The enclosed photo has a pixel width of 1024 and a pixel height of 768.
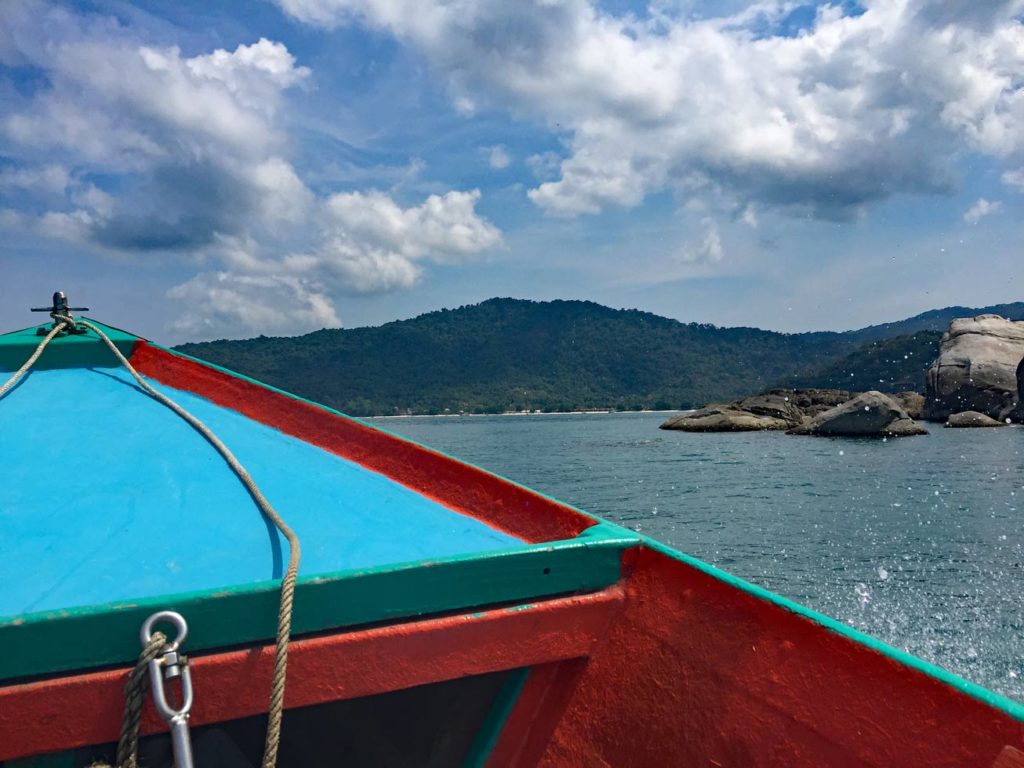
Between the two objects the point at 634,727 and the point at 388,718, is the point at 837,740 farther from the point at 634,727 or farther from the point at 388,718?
the point at 388,718

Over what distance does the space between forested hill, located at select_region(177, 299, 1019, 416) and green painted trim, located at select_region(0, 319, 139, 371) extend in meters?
99.6

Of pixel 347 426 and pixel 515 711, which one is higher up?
pixel 347 426

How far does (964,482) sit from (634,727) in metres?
19.8

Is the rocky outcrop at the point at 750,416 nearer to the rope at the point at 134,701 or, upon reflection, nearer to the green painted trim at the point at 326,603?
the green painted trim at the point at 326,603

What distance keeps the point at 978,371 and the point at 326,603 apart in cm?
5175

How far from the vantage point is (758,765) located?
160 cm

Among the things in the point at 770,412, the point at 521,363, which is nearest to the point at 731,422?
the point at 770,412

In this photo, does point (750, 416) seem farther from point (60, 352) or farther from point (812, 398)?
point (60, 352)

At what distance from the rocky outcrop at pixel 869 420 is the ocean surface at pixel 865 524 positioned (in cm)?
533

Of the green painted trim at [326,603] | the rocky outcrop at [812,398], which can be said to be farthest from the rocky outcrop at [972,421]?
the green painted trim at [326,603]

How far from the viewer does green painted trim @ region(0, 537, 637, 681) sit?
4.30 ft

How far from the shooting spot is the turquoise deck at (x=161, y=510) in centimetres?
179

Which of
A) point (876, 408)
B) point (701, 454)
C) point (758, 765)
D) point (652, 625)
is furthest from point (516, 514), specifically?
point (876, 408)

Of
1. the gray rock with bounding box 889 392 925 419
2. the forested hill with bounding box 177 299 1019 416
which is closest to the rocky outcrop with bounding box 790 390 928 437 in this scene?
the gray rock with bounding box 889 392 925 419
